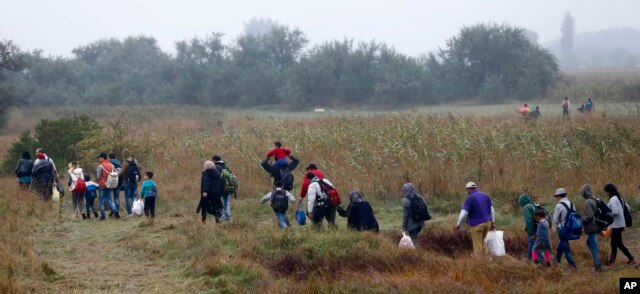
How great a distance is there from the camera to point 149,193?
1706 centimetres

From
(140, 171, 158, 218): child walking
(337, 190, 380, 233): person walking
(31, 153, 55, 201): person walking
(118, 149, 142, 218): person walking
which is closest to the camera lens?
(337, 190, 380, 233): person walking

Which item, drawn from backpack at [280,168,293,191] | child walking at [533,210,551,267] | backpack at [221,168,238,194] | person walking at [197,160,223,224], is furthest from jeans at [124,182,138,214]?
child walking at [533,210,551,267]

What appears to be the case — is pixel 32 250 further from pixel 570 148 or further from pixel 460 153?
pixel 570 148

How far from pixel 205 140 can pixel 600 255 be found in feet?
56.7

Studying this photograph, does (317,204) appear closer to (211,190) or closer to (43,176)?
(211,190)

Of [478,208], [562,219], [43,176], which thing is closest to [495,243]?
[478,208]

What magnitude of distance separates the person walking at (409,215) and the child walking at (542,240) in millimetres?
2226

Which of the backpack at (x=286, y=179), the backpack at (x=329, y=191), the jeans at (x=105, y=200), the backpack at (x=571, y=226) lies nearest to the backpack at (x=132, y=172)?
the jeans at (x=105, y=200)

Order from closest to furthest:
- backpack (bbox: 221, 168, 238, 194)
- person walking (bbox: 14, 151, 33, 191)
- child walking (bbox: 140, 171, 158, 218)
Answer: backpack (bbox: 221, 168, 238, 194)
child walking (bbox: 140, 171, 158, 218)
person walking (bbox: 14, 151, 33, 191)

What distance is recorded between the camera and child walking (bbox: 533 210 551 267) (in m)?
12.5

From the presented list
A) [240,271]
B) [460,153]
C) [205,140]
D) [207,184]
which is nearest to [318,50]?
[205,140]

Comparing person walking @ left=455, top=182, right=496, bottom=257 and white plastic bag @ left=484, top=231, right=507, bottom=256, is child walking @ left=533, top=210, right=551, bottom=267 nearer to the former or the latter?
white plastic bag @ left=484, top=231, right=507, bottom=256

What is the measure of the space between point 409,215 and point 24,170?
11866 millimetres

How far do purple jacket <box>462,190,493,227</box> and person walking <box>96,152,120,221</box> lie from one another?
902 cm
